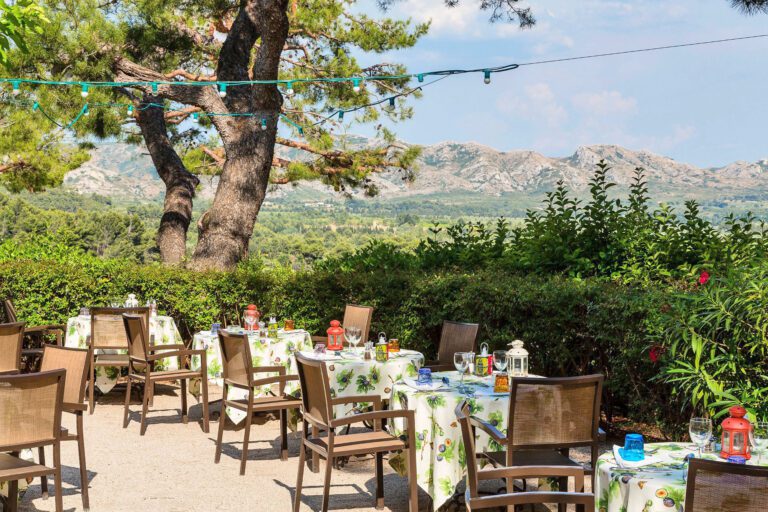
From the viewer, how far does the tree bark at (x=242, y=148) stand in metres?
11.2

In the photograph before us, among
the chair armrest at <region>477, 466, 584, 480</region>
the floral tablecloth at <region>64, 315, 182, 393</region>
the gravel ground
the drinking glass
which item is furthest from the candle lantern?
the floral tablecloth at <region>64, 315, 182, 393</region>

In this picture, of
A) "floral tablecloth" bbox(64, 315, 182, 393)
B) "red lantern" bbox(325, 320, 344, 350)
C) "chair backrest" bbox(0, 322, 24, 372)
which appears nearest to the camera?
"chair backrest" bbox(0, 322, 24, 372)

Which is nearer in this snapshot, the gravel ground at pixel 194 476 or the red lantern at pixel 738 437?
the red lantern at pixel 738 437

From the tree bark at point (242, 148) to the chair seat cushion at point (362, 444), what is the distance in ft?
22.3

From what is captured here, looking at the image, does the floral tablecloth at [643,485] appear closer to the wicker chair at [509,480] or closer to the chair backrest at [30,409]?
the wicker chair at [509,480]

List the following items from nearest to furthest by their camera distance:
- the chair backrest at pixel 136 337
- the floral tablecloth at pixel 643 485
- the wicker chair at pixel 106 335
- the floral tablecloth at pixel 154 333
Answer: the floral tablecloth at pixel 643 485 < the chair backrest at pixel 136 337 < the wicker chair at pixel 106 335 < the floral tablecloth at pixel 154 333

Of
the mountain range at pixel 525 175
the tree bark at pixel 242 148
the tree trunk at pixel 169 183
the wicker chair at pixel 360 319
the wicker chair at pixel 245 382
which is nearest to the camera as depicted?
the wicker chair at pixel 245 382

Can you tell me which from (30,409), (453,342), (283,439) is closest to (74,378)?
(30,409)

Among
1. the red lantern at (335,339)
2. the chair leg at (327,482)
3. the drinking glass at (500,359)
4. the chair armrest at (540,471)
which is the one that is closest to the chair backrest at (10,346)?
the red lantern at (335,339)

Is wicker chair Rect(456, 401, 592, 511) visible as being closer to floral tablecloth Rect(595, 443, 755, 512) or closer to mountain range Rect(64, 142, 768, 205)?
floral tablecloth Rect(595, 443, 755, 512)

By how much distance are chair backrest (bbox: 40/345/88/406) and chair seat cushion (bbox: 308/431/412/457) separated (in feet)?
4.24

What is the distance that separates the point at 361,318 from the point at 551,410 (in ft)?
11.9

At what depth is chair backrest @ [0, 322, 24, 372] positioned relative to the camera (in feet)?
19.6

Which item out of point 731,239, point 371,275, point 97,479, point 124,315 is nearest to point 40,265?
point 124,315
